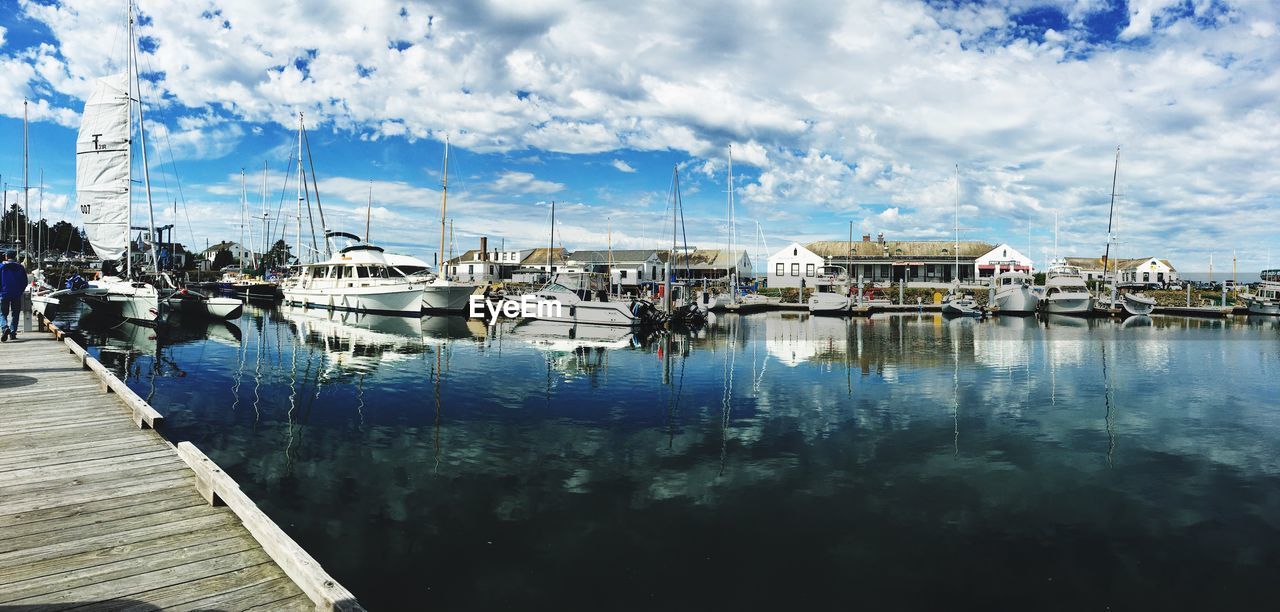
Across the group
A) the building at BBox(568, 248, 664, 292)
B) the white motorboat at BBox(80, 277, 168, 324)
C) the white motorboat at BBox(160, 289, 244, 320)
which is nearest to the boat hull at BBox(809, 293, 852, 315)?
the building at BBox(568, 248, 664, 292)

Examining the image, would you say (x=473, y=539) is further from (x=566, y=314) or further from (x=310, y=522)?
(x=566, y=314)

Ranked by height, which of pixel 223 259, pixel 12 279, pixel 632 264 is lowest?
pixel 12 279

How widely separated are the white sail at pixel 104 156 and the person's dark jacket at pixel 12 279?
43.4 feet

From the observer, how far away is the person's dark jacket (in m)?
17.3

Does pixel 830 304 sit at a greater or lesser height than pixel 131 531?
greater

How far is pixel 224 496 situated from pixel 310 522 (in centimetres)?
215

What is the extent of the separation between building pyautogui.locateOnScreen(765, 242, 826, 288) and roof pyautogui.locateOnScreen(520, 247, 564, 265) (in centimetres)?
3008

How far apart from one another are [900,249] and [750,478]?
8455cm

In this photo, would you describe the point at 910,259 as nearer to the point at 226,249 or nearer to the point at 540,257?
the point at 540,257

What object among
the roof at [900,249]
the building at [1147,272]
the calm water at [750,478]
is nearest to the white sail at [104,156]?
the calm water at [750,478]

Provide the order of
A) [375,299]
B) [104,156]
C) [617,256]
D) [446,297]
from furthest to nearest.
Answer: [617,256], [446,297], [375,299], [104,156]

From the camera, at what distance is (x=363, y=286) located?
4806 cm

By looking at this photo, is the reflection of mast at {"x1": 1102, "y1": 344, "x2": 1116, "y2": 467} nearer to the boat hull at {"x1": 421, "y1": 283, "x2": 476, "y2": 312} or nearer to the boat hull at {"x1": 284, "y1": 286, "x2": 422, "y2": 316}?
the boat hull at {"x1": 421, "y1": 283, "x2": 476, "y2": 312}

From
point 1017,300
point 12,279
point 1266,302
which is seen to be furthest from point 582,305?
point 1266,302
